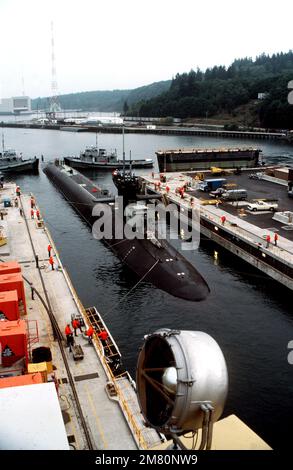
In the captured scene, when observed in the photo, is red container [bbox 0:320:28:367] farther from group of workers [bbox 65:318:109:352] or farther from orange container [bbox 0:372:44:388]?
orange container [bbox 0:372:44:388]

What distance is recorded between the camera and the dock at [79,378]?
65.7 feet

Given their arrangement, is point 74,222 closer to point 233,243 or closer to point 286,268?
point 233,243

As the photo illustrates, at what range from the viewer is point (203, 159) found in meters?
103

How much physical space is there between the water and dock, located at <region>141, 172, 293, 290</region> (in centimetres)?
120

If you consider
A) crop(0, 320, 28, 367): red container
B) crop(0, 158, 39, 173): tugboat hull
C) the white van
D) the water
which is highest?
crop(0, 158, 39, 173): tugboat hull

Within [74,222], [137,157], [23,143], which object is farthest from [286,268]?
[23,143]

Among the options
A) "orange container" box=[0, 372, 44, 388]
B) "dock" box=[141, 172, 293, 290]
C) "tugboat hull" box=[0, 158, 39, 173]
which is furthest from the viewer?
"tugboat hull" box=[0, 158, 39, 173]

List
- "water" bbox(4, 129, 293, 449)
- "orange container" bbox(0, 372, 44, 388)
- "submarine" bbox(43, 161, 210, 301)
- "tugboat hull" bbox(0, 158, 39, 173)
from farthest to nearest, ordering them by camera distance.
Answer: "tugboat hull" bbox(0, 158, 39, 173)
"submarine" bbox(43, 161, 210, 301)
"water" bbox(4, 129, 293, 449)
"orange container" bbox(0, 372, 44, 388)

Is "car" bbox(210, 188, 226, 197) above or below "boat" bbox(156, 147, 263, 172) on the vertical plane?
below

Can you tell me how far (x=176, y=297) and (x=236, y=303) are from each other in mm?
5247

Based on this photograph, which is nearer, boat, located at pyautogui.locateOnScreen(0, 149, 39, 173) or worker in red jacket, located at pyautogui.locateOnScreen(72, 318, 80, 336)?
worker in red jacket, located at pyautogui.locateOnScreen(72, 318, 80, 336)

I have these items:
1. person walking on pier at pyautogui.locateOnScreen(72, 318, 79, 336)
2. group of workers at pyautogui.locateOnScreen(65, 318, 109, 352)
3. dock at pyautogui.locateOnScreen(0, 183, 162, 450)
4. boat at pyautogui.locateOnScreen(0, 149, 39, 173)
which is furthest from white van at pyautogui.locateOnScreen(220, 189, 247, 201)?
boat at pyautogui.locateOnScreen(0, 149, 39, 173)

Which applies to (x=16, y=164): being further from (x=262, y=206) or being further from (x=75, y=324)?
(x=75, y=324)

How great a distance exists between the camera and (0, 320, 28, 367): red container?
77.7 ft
